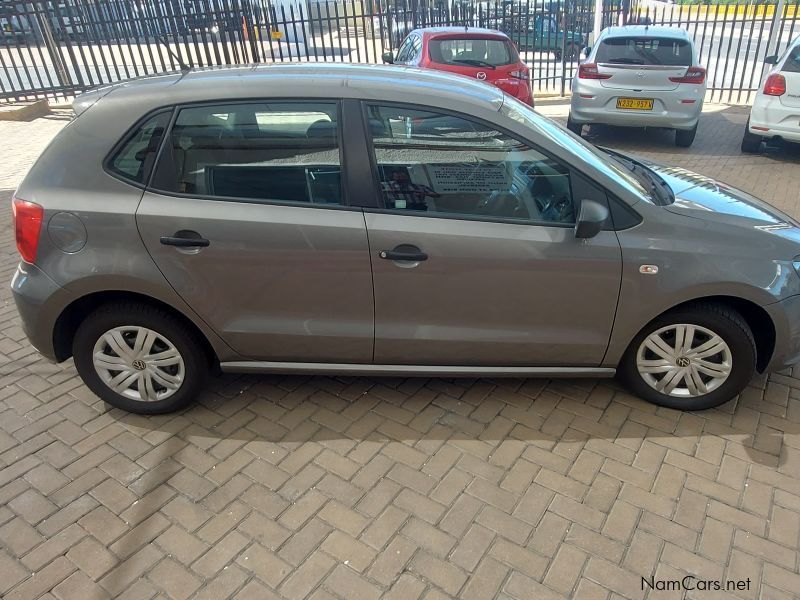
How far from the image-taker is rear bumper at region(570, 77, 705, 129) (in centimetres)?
766

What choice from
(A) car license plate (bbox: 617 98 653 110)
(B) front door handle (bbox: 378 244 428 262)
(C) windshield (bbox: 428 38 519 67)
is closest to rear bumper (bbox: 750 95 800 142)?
(A) car license plate (bbox: 617 98 653 110)

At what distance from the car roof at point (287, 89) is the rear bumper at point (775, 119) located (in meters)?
6.23

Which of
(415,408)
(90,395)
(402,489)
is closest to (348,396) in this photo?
(415,408)

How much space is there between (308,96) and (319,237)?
68cm

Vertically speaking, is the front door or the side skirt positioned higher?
the front door

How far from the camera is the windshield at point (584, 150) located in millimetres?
2791

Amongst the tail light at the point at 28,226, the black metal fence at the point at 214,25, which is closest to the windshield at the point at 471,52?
the black metal fence at the point at 214,25

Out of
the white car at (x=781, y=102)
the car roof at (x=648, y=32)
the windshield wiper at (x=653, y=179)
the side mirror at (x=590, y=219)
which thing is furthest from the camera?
the car roof at (x=648, y=32)

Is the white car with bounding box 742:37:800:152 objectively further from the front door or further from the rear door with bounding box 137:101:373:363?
the rear door with bounding box 137:101:373:363

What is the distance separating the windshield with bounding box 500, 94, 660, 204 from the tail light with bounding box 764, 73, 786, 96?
554 cm

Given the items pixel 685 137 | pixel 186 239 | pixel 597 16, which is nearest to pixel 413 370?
pixel 186 239

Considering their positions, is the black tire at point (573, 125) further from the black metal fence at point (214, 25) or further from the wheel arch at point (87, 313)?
the wheel arch at point (87, 313)

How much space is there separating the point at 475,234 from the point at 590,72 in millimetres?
6535

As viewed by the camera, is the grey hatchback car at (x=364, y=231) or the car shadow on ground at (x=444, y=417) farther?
the car shadow on ground at (x=444, y=417)
